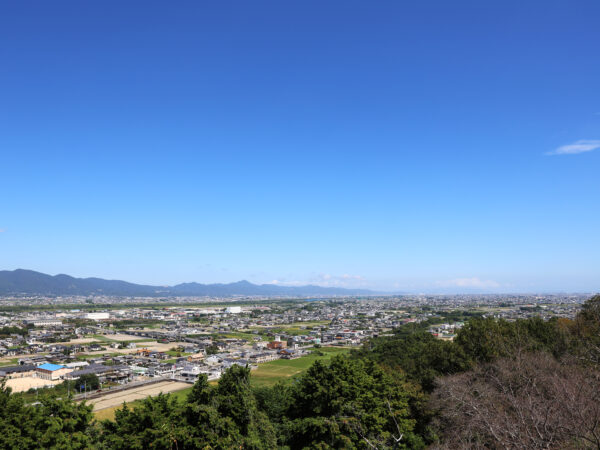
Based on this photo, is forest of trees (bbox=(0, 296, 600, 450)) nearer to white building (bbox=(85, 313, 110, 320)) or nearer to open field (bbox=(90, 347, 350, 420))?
open field (bbox=(90, 347, 350, 420))

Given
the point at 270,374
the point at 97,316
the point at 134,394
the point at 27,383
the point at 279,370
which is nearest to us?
the point at 134,394

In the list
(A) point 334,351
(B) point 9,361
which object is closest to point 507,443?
(A) point 334,351

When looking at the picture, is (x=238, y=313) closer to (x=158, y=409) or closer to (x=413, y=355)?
(x=413, y=355)

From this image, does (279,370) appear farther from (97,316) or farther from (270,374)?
(97,316)

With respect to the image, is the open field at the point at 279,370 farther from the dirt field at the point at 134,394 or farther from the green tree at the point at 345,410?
the green tree at the point at 345,410

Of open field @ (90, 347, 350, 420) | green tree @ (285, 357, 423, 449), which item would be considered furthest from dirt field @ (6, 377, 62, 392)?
green tree @ (285, 357, 423, 449)

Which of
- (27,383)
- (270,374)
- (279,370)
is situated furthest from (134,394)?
(279,370)

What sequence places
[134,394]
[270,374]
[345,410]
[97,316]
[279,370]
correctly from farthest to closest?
1. [97,316]
2. [279,370]
3. [270,374]
4. [134,394]
5. [345,410]
